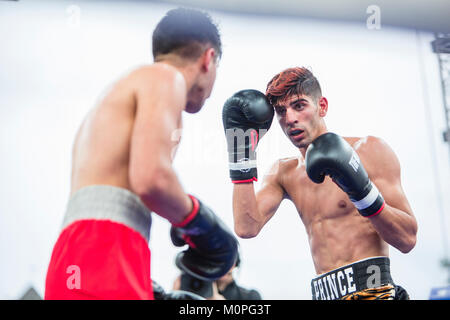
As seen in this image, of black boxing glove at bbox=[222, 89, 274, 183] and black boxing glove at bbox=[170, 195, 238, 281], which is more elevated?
black boxing glove at bbox=[222, 89, 274, 183]

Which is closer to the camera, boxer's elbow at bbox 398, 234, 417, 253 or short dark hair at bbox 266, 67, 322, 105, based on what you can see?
boxer's elbow at bbox 398, 234, 417, 253

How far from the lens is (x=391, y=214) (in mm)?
1647

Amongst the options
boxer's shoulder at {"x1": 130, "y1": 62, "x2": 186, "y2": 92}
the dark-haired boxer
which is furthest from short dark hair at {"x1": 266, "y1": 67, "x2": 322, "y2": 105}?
boxer's shoulder at {"x1": 130, "y1": 62, "x2": 186, "y2": 92}

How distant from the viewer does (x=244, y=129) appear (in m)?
1.87

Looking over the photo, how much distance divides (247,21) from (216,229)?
5.68 feet

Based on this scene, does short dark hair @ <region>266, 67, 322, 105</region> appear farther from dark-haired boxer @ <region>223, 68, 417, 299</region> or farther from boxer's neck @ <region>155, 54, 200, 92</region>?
boxer's neck @ <region>155, 54, 200, 92</region>

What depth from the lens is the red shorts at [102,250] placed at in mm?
1013

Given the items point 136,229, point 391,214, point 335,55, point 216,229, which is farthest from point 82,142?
point 335,55

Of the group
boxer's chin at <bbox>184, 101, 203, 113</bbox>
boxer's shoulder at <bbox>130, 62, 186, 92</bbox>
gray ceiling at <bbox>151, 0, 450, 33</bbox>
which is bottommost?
boxer's shoulder at <bbox>130, 62, 186, 92</bbox>

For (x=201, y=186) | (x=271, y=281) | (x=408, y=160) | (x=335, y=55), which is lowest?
(x=271, y=281)

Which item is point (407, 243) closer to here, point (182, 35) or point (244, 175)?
point (244, 175)

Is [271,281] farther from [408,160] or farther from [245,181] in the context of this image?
[408,160]

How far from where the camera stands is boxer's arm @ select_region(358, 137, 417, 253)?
1648 millimetres

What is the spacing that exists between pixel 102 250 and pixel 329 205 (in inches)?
45.1
